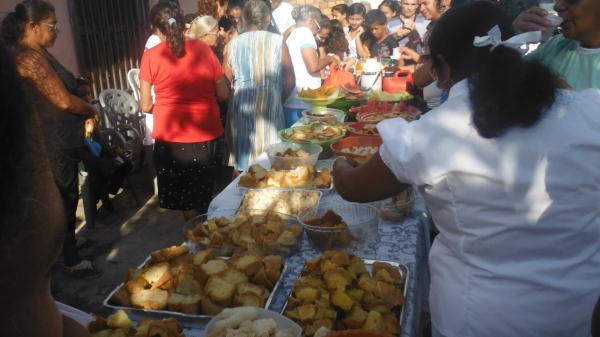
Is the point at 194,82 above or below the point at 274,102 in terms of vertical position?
above

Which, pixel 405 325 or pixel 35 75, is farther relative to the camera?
pixel 35 75

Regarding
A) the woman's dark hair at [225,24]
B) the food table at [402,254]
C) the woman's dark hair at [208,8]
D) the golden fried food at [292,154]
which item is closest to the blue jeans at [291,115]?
the woman's dark hair at [225,24]

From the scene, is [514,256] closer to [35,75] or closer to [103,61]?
[35,75]

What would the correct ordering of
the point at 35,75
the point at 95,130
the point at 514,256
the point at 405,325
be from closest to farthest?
the point at 514,256 < the point at 405,325 < the point at 35,75 < the point at 95,130

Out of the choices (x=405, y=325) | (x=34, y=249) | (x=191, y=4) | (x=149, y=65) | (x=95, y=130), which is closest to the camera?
(x=34, y=249)

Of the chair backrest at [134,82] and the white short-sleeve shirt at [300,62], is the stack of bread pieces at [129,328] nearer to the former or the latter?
the white short-sleeve shirt at [300,62]

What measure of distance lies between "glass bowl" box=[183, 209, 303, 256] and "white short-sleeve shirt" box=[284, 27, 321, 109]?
2739 mm

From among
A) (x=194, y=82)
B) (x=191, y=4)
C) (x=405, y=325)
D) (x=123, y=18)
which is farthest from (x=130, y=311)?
(x=191, y=4)

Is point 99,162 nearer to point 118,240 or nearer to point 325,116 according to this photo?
point 118,240

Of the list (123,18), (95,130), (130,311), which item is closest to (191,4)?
(123,18)

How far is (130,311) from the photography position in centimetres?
146

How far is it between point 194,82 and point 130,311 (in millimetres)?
2233

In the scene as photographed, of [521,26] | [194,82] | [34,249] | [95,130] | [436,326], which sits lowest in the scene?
[95,130]

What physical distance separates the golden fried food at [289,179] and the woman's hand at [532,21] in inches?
42.4
